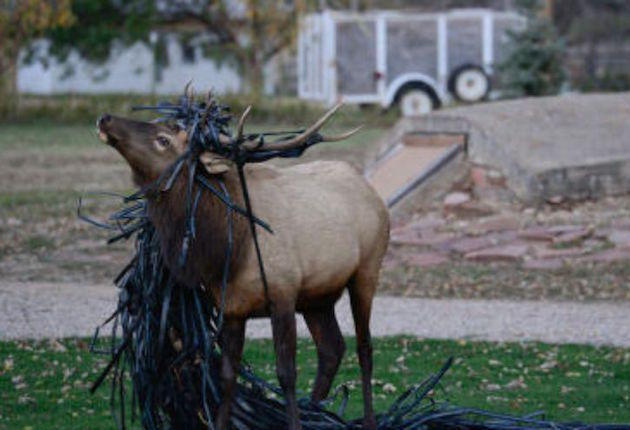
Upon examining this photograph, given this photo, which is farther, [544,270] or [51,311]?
[544,270]

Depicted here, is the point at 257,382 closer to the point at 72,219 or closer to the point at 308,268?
the point at 308,268

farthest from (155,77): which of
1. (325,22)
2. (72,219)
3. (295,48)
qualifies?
(72,219)

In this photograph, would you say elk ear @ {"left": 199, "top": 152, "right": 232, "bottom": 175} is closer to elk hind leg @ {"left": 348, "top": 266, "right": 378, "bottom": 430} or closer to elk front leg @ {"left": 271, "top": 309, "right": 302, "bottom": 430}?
elk front leg @ {"left": 271, "top": 309, "right": 302, "bottom": 430}

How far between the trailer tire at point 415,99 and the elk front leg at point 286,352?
25.9m

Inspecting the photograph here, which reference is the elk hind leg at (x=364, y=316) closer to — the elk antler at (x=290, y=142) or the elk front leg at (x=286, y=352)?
the elk front leg at (x=286, y=352)

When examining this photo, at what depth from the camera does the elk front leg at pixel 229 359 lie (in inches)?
213

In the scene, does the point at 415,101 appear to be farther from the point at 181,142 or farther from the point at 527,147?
the point at 181,142

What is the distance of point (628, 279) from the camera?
11.9 meters

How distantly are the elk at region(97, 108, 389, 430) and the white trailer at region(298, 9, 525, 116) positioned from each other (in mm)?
25502

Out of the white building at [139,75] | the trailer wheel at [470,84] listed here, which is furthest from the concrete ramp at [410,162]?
the white building at [139,75]

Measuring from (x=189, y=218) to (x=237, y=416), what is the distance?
901 millimetres

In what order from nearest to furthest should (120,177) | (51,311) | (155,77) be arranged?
(51,311), (120,177), (155,77)

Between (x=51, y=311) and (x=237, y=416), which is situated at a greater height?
(x=237, y=416)

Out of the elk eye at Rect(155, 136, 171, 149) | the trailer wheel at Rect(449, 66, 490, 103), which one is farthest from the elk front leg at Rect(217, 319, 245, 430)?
the trailer wheel at Rect(449, 66, 490, 103)
